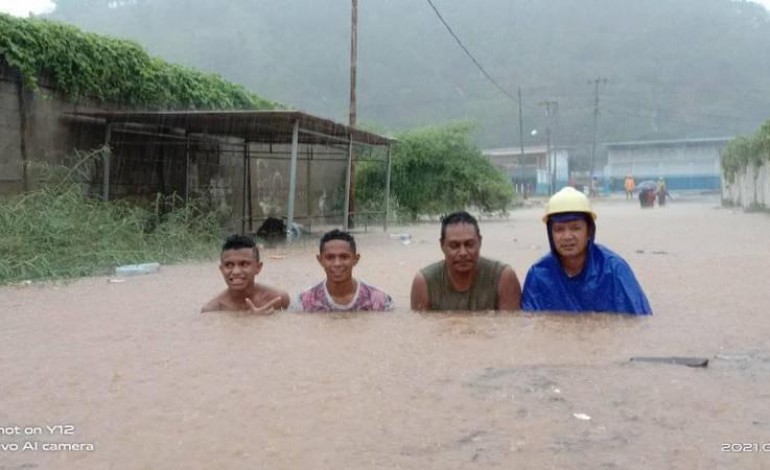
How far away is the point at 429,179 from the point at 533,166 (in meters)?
40.8

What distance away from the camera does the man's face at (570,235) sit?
15.7 feet

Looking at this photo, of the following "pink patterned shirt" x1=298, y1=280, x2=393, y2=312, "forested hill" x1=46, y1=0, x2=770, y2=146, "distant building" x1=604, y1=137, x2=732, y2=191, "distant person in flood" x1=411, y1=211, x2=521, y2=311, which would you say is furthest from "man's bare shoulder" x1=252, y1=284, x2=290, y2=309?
"forested hill" x1=46, y1=0, x2=770, y2=146

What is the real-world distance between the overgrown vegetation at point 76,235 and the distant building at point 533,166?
49439 mm

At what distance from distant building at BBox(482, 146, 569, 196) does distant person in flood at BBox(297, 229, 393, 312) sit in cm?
5498

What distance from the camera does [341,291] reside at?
566cm

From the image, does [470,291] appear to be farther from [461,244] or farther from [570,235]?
[570,235]

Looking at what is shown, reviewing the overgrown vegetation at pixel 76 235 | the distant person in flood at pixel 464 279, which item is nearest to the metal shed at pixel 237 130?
the overgrown vegetation at pixel 76 235

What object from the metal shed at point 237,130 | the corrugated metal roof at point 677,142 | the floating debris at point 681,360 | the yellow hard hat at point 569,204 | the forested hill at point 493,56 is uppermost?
the forested hill at point 493,56

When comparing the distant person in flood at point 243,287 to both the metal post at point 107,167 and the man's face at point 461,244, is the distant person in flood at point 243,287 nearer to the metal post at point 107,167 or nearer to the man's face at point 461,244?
the man's face at point 461,244

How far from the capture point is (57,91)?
39.0 feet

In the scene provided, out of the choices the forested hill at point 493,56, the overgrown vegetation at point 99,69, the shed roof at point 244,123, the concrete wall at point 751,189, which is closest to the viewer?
the overgrown vegetation at point 99,69

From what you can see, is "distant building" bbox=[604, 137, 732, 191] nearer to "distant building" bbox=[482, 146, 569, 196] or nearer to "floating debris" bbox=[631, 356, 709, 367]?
"distant building" bbox=[482, 146, 569, 196]

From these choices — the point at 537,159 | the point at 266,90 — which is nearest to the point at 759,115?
the point at 537,159

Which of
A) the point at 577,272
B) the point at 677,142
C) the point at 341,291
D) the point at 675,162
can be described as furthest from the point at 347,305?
the point at 675,162
